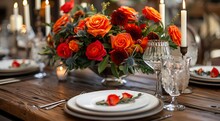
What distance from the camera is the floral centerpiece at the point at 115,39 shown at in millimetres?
1245

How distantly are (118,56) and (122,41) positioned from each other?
0.19 ft

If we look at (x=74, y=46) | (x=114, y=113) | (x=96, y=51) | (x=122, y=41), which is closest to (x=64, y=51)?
(x=74, y=46)

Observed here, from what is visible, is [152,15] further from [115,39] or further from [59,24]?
[59,24]

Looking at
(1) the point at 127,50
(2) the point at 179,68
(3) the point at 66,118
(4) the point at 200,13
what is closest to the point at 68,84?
(1) the point at 127,50

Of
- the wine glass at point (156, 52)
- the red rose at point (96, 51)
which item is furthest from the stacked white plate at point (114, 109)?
the red rose at point (96, 51)

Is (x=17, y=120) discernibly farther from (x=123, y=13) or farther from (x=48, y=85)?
(x=123, y=13)

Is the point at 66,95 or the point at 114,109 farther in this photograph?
the point at 66,95

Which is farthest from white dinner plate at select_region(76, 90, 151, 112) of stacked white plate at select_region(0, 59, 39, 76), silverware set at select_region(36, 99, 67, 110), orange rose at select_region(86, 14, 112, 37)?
stacked white plate at select_region(0, 59, 39, 76)

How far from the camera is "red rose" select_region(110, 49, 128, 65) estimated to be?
4.04ft

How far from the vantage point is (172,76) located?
3.39 feet

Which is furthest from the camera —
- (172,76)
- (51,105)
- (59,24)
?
(59,24)

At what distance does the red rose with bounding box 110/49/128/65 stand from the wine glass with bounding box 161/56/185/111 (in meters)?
0.20

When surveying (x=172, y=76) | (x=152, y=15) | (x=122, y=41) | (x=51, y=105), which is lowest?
(x=51, y=105)

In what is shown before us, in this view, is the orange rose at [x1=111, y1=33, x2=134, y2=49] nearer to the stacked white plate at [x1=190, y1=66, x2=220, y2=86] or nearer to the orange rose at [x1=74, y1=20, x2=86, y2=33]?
the orange rose at [x1=74, y1=20, x2=86, y2=33]
